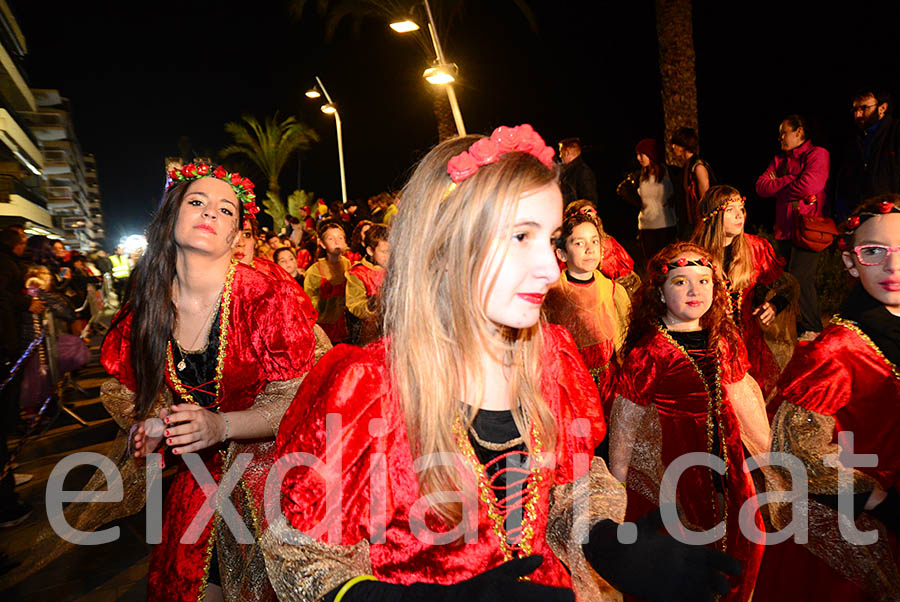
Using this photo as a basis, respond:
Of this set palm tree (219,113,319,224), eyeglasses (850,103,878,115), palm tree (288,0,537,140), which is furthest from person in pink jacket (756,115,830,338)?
palm tree (219,113,319,224)

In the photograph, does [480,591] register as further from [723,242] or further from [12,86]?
[12,86]

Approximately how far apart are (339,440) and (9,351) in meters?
5.33

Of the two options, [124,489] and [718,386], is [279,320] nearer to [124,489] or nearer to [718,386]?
[124,489]

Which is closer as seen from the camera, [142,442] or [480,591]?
[480,591]

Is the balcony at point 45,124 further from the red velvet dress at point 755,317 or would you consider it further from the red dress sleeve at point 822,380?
the red dress sleeve at point 822,380

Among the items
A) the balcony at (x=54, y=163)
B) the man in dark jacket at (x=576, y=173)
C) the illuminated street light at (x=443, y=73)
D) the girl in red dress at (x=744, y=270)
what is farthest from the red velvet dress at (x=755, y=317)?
the balcony at (x=54, y=163)

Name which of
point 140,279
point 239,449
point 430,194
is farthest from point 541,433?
point 140,279

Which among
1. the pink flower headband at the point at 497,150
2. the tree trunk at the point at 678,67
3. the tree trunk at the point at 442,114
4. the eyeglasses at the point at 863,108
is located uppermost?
the tree trunk at the point at 442,114

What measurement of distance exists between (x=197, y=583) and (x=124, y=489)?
23.2 inches

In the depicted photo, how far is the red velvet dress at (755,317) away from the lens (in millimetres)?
5336

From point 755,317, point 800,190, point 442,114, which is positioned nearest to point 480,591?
point 755,317

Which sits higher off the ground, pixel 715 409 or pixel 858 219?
pixel 858 219

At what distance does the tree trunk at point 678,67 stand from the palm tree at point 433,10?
5.62 metres

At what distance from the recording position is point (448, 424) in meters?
1.71
